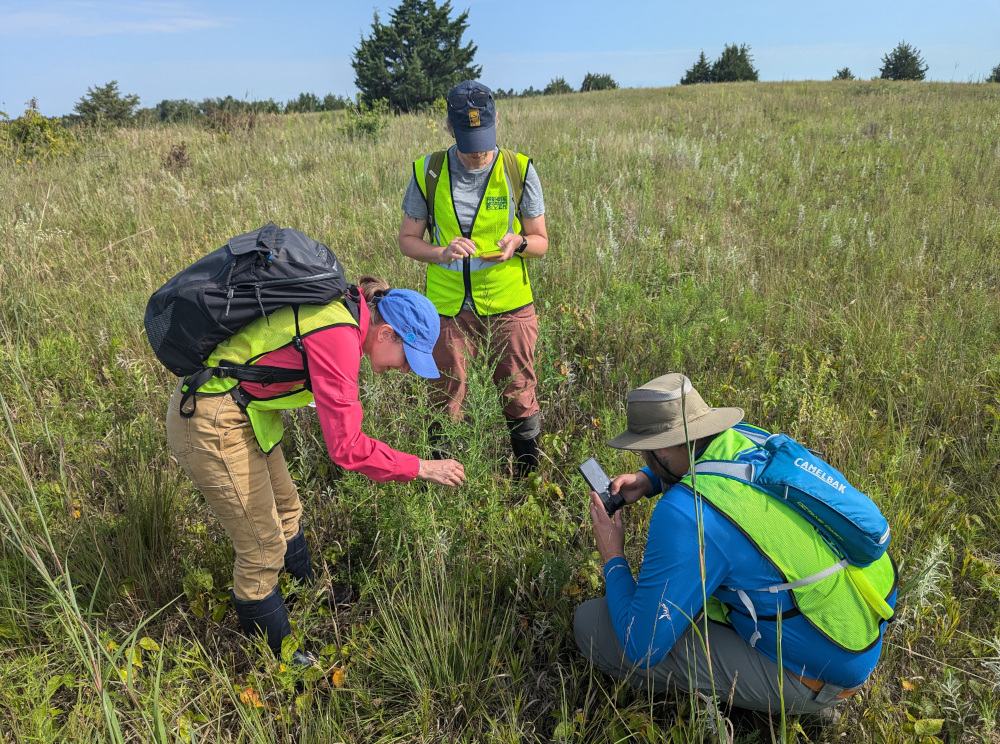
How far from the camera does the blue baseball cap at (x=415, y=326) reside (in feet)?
6.71

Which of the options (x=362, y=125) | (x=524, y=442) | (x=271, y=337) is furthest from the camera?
(x=362, y=125)

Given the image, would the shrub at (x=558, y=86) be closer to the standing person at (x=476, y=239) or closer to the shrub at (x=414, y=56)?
the shrub at (x=414, y=56)

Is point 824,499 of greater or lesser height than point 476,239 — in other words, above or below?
below

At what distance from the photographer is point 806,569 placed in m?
1.71

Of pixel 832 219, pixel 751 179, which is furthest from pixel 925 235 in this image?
pixel 751 179

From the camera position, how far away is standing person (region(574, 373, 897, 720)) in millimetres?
1727

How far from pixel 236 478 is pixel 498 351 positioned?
1639 millimetres

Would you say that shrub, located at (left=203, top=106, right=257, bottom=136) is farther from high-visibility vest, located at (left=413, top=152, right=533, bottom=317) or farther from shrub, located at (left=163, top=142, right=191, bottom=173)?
high-visibility vest, located at (left=413, top=152, right=533, bottom=317)

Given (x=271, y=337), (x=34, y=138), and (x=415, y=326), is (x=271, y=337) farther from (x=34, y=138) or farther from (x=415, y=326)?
(x=34, y=138)

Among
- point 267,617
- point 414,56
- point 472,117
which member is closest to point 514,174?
point 472,117

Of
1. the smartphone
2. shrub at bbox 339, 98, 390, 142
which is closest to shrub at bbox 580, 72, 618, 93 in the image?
shrub at bbox 339, 98, 390, 142

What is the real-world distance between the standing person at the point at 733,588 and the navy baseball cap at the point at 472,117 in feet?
5.47

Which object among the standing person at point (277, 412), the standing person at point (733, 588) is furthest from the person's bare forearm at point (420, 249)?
the standing person at point (733, 588)

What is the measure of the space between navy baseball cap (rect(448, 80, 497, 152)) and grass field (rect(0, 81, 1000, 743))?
1220mm
